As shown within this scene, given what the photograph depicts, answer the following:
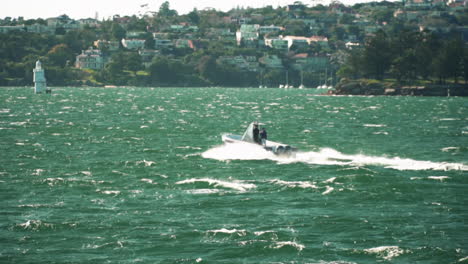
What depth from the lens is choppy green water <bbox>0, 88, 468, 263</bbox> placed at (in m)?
29.8

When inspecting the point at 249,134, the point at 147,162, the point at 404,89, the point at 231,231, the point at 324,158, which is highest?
the point at 249,134

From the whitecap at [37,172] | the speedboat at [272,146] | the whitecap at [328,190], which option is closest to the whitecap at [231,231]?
the whitecap at [328,190]

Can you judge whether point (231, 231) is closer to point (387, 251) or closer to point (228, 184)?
point (387, 251)

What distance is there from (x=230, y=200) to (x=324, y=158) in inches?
670

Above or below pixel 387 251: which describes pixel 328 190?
below

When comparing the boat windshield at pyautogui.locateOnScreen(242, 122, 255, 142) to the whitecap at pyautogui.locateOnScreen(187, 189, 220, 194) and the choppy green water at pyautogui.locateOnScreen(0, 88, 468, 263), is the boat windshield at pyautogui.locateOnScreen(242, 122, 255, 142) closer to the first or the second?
the choppy green water at pyautogui.locateOnScreen(0, 88, 468, 263)

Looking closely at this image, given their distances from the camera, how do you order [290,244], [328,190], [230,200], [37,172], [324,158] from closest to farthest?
[290,244] < [230,200] < [328,190] < [37,172] < [324,158]

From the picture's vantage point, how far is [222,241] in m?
30.9

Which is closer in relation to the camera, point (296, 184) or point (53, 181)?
point (296, 184)

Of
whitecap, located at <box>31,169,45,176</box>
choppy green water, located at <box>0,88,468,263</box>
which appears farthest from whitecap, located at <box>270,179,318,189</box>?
whitecap, located at <box>31,169,45,176</box>

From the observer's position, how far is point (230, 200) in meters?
38.5

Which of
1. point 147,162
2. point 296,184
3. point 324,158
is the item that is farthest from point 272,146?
point 296,184

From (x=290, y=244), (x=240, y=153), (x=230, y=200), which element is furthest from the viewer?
(x=240, y=153)

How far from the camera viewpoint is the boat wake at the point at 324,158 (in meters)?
50.2
